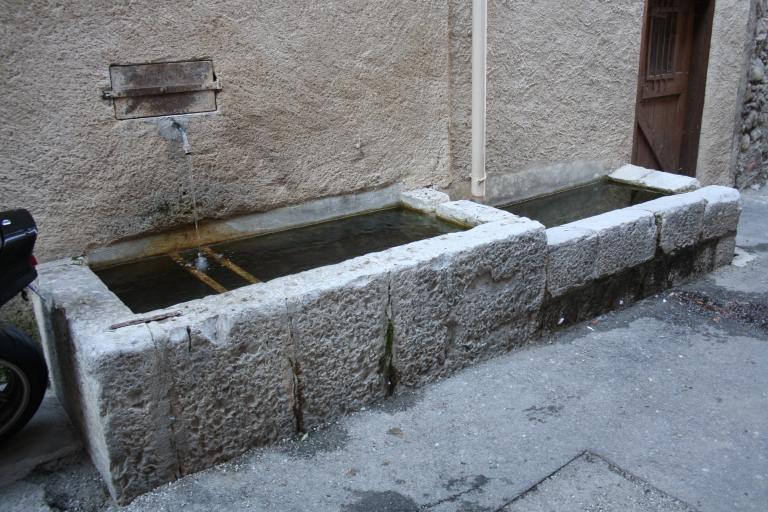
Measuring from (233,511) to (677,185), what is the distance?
3809 millimetres

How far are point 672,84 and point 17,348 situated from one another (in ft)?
18.3

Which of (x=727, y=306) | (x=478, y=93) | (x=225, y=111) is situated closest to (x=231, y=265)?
(x=225, y=111)

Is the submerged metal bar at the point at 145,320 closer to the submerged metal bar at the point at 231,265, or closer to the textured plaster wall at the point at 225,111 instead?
the submerged metal bar at the point at 231,265

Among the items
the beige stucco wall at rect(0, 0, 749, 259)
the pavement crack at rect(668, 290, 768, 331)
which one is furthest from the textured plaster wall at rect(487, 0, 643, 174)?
the pavement crack at rect(668, 290, 768, 331)

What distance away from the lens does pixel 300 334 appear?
2.67 m

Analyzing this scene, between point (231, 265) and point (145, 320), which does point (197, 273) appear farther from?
point (145, 320)

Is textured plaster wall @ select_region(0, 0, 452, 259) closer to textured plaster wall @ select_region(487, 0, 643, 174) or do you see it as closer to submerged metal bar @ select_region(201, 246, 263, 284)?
submerged metal bar @ select_region(201, 246, 263, 284)

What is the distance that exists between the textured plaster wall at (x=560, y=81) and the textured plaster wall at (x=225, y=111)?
57 centimetres

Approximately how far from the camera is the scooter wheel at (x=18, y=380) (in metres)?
2.48

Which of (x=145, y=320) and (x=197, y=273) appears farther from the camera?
(x=197, y=273)

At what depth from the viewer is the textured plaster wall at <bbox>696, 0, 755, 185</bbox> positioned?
605 centimetres

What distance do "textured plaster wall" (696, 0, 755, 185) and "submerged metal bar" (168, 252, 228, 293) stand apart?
487cm

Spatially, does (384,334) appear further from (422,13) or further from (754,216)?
(754,216)

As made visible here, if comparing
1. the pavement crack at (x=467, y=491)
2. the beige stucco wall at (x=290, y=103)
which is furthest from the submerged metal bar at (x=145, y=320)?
the pavement crack at (x=467, y=491)
